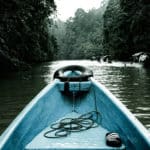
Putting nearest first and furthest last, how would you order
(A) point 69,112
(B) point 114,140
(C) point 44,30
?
(B) point 114,140, (A) point 69,112, (C) point 44,30

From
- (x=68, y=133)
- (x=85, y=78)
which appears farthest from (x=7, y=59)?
(x=68, y=133)

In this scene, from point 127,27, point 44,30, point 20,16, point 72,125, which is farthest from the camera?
point 127,27

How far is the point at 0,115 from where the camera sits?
8.71 meters

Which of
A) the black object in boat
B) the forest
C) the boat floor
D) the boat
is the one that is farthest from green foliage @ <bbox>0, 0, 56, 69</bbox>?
A: the black object in boat

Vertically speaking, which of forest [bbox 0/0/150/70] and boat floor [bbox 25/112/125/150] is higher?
forest [bbox 0/0/150/70]

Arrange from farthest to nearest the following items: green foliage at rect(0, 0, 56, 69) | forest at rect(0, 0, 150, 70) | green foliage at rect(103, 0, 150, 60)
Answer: green foliage at rect(103, 0, 150, 60)
forest at rect(0, 0, 150, 70)
green foliage at rect(0, 0, 56, 69)

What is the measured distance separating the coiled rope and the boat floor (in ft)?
0.31

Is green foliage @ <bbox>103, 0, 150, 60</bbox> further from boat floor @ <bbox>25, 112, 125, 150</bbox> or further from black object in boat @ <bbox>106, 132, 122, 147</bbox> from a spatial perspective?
black object in boat @ <bbox>106, 132, 122, 147</bbox>

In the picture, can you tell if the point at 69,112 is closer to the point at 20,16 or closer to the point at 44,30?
the point at 20,16

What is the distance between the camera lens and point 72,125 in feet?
18.8

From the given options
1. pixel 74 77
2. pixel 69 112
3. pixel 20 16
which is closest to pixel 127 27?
pixel 20 16

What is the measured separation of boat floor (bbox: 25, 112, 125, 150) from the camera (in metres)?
4.53

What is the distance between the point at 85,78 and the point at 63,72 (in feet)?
3.76

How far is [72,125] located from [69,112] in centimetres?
90
